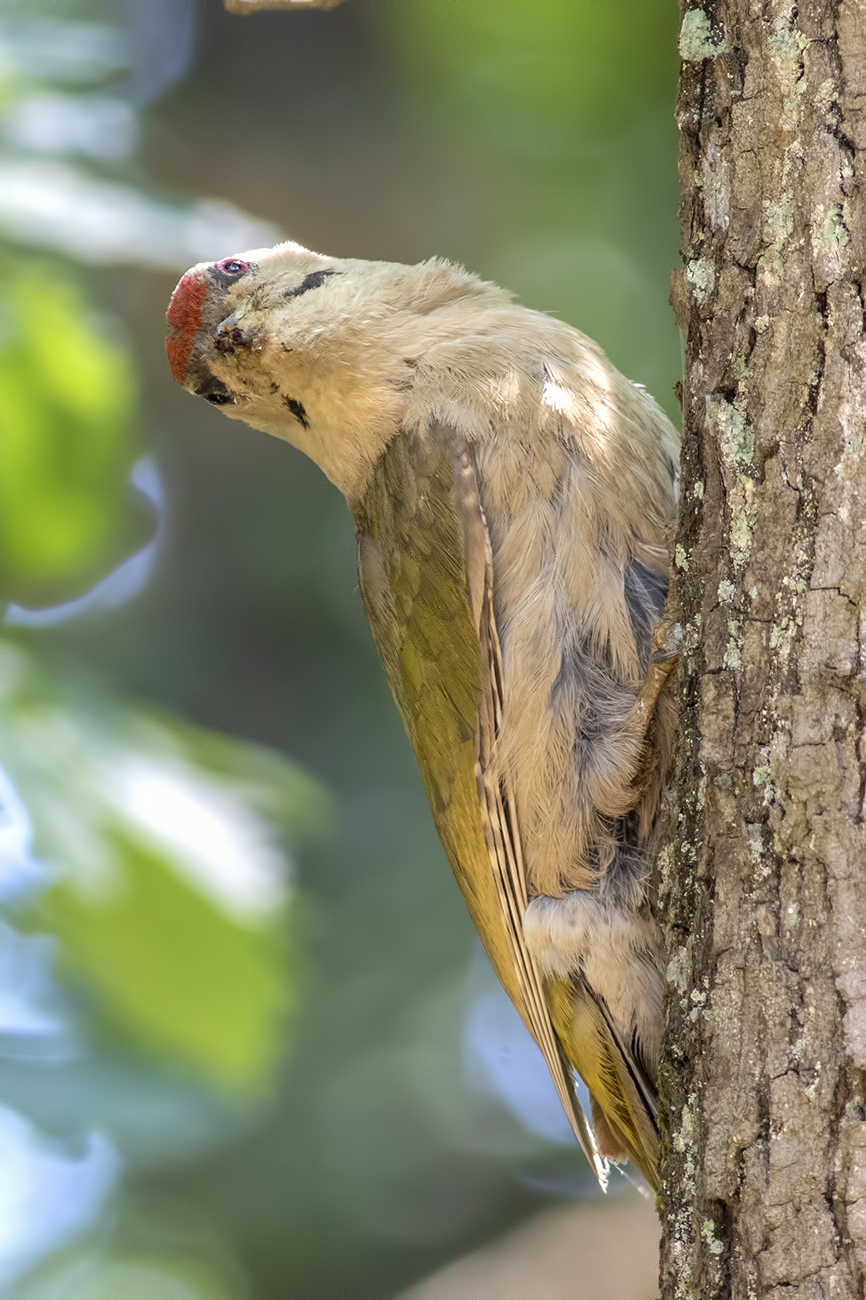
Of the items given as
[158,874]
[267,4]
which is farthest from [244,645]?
[267,4]

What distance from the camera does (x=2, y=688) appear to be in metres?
2.76

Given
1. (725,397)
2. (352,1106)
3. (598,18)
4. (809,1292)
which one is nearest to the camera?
(809,1292)

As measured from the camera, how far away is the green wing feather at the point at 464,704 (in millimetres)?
2504

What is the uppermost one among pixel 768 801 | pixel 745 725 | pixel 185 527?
pixel 185 527

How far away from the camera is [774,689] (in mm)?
1583

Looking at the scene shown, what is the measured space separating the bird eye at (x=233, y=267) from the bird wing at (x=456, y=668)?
0.74 m

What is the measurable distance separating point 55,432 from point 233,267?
76cm

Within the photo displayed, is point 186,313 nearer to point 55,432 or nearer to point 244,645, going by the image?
point 55,432

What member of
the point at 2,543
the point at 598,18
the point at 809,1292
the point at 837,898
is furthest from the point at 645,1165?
the point at 598,18

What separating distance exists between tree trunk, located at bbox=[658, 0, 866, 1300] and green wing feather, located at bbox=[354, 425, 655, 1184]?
2.67ft

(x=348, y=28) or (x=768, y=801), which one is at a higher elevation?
(x=348, y=28)

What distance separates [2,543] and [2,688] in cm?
37

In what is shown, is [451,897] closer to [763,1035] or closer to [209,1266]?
[209,1266]

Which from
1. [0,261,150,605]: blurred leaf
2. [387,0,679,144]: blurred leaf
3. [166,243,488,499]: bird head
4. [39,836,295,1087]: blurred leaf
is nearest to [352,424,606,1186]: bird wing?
[166,243,488,499]: bird head
